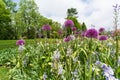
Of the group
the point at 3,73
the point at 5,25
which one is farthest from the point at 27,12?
the point at 3,73

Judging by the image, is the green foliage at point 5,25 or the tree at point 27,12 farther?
the tree at point 27,12

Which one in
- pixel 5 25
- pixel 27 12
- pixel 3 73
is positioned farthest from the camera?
pixel 27 12

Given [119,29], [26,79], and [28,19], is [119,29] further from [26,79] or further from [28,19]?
[28,19]

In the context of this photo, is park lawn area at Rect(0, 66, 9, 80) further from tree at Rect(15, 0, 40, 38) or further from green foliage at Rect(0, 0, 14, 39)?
tree at Rect(15, 0, 40, 38)

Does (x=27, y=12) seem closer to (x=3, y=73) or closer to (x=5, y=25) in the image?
(x=5, y=25)

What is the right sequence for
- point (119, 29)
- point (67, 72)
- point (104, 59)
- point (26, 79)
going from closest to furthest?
point (119, 29) → point (67, 72) → point (104, 59) → point (26, 79)

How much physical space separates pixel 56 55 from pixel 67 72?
0.63m

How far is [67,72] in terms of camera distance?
10.0 feet

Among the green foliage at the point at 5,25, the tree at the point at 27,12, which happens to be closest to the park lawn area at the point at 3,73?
the green foliage at the point at 5,25

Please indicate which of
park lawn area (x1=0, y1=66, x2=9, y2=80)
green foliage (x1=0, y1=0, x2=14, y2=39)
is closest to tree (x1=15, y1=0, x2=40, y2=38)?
green foliage (x1=0, y1=0, x2=14, y2=39)

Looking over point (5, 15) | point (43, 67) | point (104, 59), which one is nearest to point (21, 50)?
point (43, 67)

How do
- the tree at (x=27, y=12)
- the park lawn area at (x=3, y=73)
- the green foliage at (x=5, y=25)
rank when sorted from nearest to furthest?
the park lawn area at (x=3, y=73), the green foliage at (x=5, y=25), the tree at (x=27, y=12)

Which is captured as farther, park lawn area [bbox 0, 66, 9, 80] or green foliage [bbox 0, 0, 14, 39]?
green foliage [bbox 0, 0, 14, 39]

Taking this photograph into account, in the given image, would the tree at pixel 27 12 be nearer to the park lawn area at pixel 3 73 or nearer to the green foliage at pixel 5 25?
the green foliage at pixel 5 25
